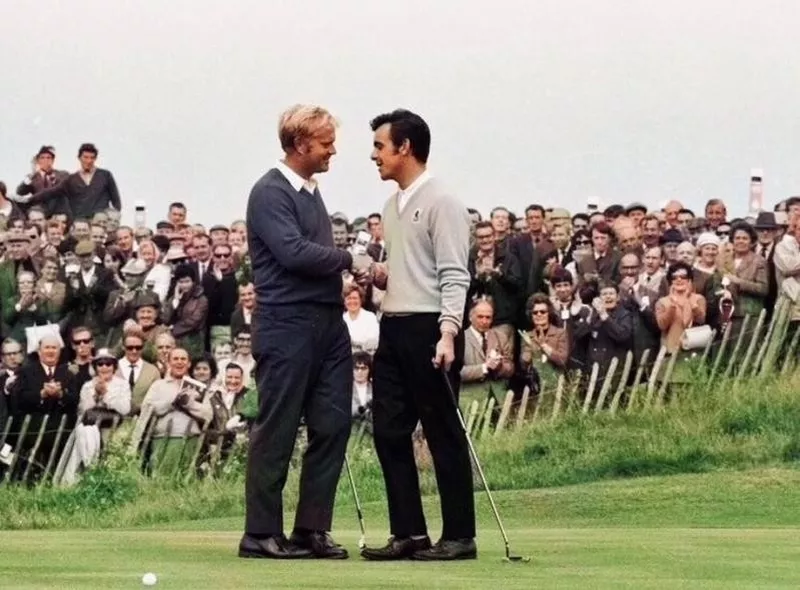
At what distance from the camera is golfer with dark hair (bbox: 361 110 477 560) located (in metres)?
9.28

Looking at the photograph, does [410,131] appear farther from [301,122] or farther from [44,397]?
[44,397]

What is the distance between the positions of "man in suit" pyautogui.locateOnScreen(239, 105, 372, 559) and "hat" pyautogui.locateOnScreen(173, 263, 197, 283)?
10.5 m

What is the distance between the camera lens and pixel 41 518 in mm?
17094

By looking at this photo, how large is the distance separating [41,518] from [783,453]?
6.32 m

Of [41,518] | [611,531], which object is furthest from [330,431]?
Result: [41,518]

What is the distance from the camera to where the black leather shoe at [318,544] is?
952cm

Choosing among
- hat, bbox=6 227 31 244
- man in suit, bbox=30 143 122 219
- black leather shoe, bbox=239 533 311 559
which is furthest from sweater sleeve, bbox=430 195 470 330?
man in suit, bbox=30 143 122 219

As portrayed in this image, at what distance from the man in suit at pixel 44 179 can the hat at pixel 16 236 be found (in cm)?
196

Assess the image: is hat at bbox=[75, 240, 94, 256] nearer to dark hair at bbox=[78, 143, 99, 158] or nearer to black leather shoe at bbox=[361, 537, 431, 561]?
dark hair at bbox=[78, 143, 99, 158]

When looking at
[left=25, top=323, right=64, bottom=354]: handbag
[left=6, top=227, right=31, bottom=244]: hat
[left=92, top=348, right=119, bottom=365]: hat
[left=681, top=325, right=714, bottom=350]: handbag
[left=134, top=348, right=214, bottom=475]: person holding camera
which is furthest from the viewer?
[left=6, top=227, right=31, bottom=244]: hat

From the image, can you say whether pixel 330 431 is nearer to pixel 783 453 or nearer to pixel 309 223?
pixel 309 223

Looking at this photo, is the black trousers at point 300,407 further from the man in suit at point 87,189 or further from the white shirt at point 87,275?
the man in suit at point 87,189

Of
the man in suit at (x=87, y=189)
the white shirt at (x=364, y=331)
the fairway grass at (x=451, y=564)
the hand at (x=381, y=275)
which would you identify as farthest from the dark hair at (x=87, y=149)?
the hand at (x=381, y=275)

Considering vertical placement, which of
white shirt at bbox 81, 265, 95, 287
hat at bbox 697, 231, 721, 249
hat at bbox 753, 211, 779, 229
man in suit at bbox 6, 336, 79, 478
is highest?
hat at bbox 753, 211, 779, 229
